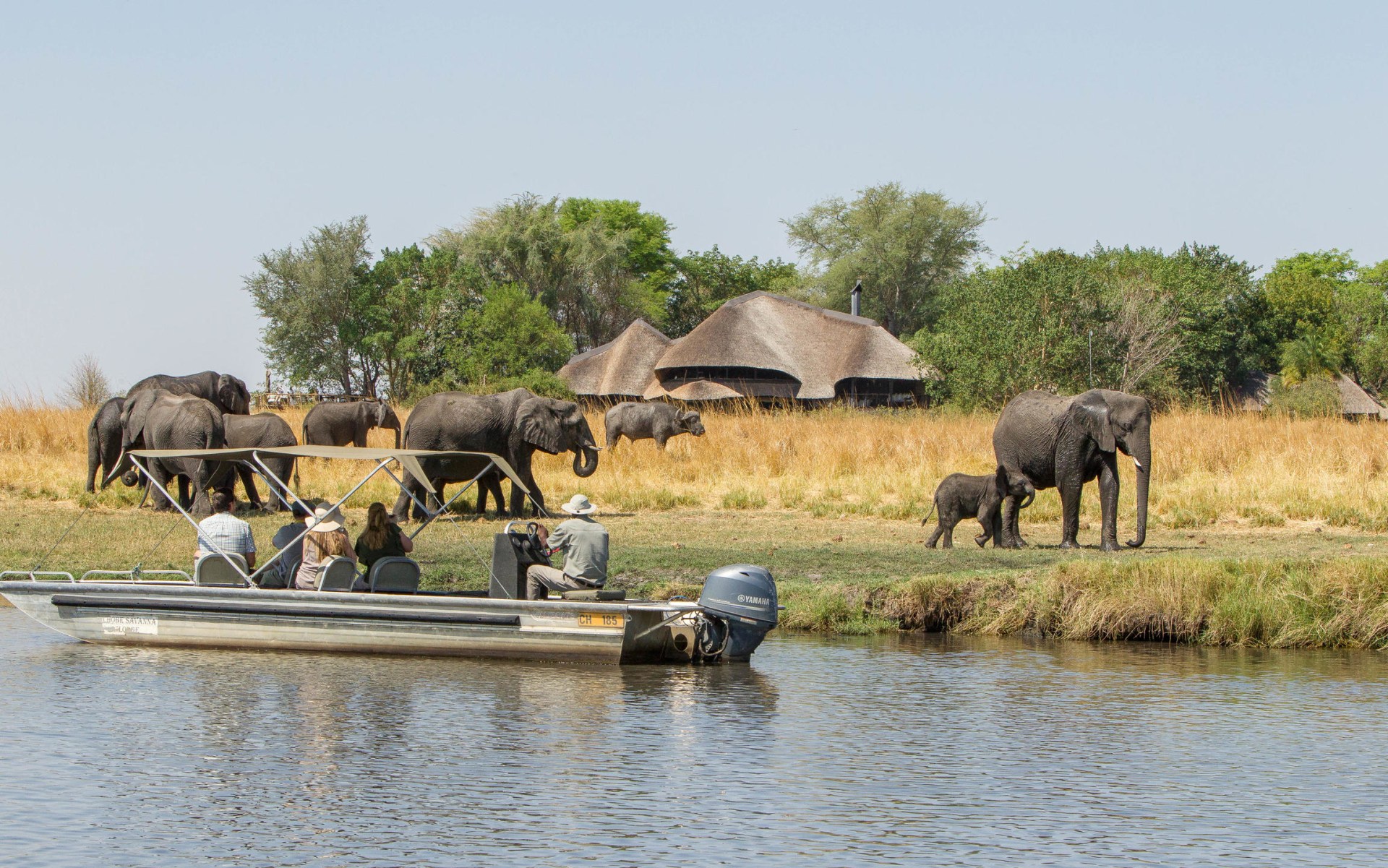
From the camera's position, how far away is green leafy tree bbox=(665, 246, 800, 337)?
88.9 meters

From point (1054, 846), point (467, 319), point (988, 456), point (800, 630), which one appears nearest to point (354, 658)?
point (800, 630)

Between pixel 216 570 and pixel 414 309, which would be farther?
pixel 414 309

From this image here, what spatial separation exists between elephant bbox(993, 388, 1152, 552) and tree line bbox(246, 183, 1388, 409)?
77.5 ft

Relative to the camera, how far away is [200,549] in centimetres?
1595

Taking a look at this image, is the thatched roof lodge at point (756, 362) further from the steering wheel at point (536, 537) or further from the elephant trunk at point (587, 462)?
the steering wheel at point (536, 537)

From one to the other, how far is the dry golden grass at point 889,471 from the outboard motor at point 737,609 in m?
12.2

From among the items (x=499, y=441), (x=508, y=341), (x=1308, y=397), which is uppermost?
(x=508, y=341)

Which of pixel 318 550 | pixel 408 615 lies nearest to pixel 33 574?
pixel 318 550

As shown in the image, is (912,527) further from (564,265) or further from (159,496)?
(564,265)

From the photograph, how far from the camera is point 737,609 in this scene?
48.1 ft

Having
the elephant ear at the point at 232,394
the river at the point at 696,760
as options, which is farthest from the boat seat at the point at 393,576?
the elephant ear at the point at 232,394

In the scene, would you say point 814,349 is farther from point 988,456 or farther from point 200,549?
point 200,549

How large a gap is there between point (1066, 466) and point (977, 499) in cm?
137

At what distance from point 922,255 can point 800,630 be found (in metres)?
72.8
